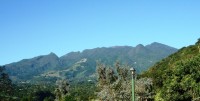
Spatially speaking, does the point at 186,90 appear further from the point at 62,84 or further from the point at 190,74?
the point at 62,84

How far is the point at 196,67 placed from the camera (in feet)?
258

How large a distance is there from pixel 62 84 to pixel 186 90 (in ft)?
280

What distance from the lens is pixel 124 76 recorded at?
9812 cm

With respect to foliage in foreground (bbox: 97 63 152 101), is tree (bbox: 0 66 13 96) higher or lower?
higher

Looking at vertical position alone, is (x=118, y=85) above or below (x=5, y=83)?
below

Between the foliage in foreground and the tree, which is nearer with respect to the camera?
the foliage in foreground

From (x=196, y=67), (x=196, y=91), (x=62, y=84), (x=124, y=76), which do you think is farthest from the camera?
(x=62, y=84)

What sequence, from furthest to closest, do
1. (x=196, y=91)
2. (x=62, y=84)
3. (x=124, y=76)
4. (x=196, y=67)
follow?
(x=62, y=84) → (x=124, y=76) → (x=196, y=67) → (x=196, y=91)

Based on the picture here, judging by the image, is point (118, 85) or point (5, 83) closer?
point (118, 85)

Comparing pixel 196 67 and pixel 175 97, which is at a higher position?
pixel 196 67

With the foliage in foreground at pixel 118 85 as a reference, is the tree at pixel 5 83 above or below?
above

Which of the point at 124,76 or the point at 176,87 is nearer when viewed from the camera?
the point at 176,87

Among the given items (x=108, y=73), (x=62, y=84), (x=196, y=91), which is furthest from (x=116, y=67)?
(x=62, y=84)

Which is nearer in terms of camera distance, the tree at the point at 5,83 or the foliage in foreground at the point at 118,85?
the foliage in foreground at the point at 118,85
